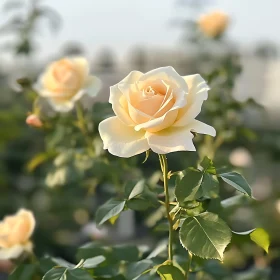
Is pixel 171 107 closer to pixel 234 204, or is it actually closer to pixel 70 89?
pixel 234 204

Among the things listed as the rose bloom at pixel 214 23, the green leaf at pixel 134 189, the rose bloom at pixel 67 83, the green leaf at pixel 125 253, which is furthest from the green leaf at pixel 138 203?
the rose bloom at pixel 214 23

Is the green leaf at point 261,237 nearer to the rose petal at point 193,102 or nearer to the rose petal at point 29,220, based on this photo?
the rose petal at point 193,102

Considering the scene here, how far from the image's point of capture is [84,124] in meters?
0.96

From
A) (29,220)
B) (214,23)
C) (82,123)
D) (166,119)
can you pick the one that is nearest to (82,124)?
(82,123)

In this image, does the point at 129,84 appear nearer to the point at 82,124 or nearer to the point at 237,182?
the point at 237,182

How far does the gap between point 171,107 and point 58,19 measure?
1129mm

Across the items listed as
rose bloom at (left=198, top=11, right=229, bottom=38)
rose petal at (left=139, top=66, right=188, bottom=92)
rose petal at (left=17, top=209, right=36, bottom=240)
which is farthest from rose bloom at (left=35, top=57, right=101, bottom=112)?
rose bloom at (left=198, top=11, right=229, bottom=38)

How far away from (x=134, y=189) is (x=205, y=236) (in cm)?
13

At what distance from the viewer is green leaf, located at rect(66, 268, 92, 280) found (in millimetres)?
568

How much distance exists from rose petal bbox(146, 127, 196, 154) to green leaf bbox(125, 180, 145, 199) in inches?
4.2

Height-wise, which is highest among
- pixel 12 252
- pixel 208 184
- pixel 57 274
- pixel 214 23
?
pixel 208 184

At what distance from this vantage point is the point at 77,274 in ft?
1.88

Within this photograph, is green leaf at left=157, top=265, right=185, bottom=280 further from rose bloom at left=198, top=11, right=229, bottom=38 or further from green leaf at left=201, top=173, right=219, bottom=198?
rose bloom at left=198, top=11, right=229, bottom=38

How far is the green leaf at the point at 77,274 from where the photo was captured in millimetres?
568
